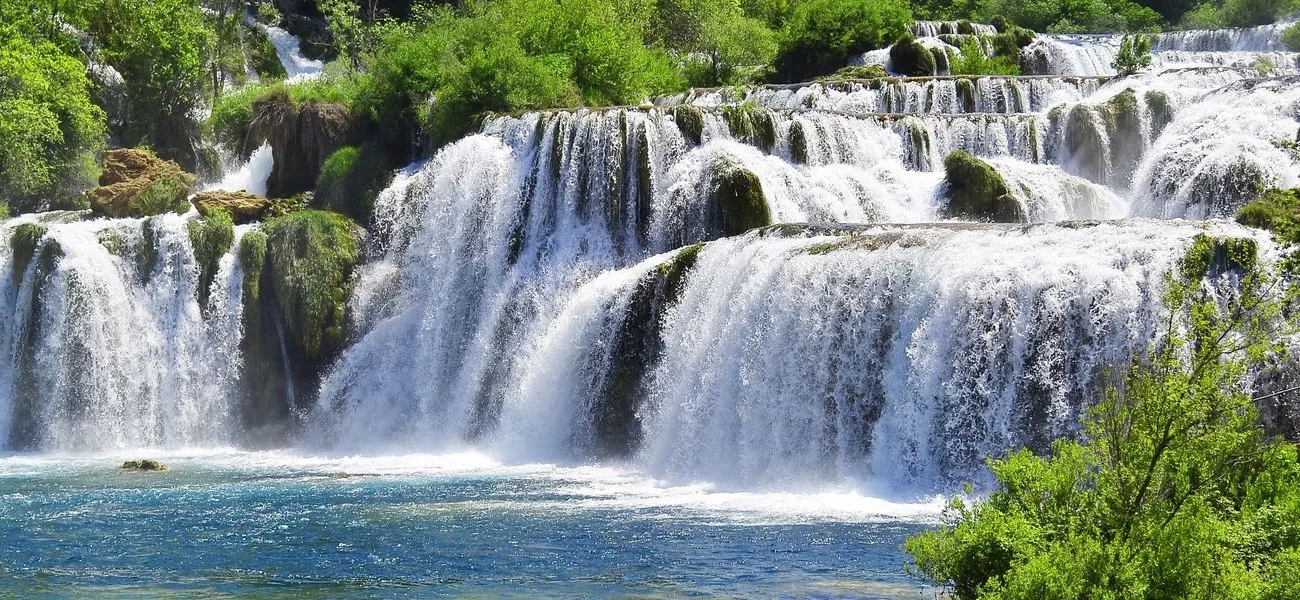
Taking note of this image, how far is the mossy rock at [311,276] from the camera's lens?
30.3 m

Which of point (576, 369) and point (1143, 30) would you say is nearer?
point (576, 369)

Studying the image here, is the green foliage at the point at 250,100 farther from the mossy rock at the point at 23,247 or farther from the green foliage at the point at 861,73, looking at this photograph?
the green foliage at the point at 861,73

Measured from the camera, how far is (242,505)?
20.6 m

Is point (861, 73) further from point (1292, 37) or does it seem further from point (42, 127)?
point (42, 127)

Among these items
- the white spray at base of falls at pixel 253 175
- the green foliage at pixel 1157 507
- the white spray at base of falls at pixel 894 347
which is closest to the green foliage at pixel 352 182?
the white spray at base of falls at pixel 253 175

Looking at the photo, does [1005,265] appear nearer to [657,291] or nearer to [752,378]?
[752,378]

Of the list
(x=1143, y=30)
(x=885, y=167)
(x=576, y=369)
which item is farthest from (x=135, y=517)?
(x=1143, y=30)

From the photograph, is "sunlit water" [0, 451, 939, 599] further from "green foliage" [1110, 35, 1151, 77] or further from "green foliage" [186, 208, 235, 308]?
"green foliage" [1110, 35, 1151, 77]

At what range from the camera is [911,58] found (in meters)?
41.6

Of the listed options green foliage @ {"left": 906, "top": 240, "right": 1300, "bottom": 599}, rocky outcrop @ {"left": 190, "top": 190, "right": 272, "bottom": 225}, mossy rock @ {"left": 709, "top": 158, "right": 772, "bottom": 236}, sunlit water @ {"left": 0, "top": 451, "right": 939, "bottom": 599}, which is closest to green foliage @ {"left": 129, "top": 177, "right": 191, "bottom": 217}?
rocky outcrop @ {"left": 190, "top": 190, "right": 272, "bottom": 225}

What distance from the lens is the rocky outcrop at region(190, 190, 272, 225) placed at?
3319cm

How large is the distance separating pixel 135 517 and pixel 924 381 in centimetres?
1129

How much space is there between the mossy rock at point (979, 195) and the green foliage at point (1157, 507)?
1772 cm

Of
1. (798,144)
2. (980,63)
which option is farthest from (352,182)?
(980,63)
